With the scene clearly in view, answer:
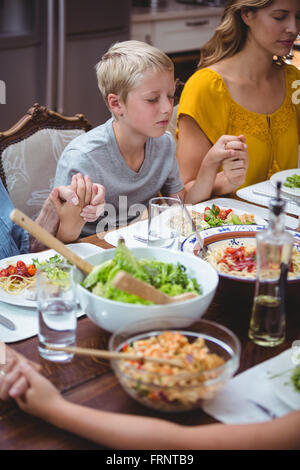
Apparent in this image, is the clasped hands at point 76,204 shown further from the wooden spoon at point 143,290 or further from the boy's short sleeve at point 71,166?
the wooden spoon at point 143,290

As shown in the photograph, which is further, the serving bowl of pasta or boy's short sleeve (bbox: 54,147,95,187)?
boy's short sleeve (bbox: 54,147,95,187)

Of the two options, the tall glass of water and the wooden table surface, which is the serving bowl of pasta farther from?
the tall glass of water

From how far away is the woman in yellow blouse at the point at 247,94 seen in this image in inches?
89.2

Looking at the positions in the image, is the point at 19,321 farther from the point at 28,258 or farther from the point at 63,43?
the point at 63,43

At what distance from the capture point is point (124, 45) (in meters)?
1.92

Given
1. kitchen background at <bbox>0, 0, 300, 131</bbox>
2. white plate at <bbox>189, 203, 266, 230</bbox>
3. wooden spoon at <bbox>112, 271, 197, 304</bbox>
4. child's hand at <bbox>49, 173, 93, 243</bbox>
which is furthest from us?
kitchen background at <bbox>0, 0, 300, 131</bbox>

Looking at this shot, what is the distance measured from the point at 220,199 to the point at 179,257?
2.60ft

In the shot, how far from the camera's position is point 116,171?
2008 mm

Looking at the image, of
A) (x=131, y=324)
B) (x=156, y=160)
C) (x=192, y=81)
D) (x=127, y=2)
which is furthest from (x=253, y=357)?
(x=127, y=2)

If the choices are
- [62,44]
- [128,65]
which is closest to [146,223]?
[128,65]

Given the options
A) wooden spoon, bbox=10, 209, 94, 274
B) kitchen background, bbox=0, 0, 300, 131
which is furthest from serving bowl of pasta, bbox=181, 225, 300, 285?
kitchen background, bbox=0, 0, 300, 131

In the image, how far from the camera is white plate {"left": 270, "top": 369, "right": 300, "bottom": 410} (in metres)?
0.86

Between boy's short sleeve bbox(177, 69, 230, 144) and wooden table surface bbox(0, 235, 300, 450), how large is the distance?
4.31 feet

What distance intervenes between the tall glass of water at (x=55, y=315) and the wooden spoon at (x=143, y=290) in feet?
0.36
